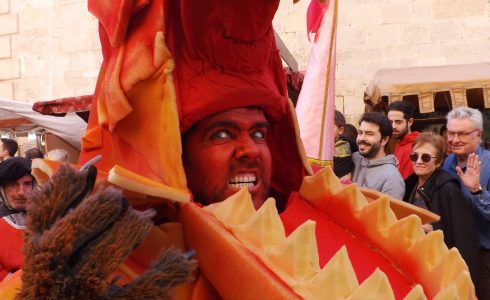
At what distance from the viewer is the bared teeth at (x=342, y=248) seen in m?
1.57

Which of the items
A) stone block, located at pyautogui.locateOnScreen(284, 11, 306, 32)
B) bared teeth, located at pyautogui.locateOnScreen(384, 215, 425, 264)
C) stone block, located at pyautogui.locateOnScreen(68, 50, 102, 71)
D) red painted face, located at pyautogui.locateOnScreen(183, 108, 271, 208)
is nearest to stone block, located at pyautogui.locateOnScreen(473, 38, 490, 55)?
stone block, located at pyautogui.locateOnScreen(284, 11, 306, 32)

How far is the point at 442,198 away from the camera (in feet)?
12.5

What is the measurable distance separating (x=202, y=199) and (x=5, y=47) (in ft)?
29.7

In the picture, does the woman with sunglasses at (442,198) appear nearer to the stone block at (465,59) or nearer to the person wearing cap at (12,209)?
Result: the person wearing cap at (12,209)

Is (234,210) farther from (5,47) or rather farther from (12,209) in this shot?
(5,47)

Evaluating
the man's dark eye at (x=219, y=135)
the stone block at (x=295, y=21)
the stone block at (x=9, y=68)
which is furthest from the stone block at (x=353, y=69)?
the man's dark eye at (x=219, y=135)

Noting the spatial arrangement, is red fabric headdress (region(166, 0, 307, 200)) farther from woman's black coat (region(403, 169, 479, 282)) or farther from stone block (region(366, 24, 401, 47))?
stone block (region(366, 24, 401, 47))

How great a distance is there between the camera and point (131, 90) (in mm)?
1880

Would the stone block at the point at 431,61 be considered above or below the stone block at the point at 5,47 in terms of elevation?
below

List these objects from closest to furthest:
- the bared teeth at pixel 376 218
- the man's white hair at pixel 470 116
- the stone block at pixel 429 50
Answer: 1. the bared teeth at pixel 376 218
2. the man's white hair at pixel 470 116
3. the stone block at pixel 429 50

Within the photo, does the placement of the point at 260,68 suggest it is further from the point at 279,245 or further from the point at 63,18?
the point at 63,18

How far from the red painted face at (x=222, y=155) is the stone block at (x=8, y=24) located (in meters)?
8.93

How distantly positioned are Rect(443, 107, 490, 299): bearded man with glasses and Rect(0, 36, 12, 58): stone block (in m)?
7.80

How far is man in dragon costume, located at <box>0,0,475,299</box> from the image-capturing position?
4.82 feet
